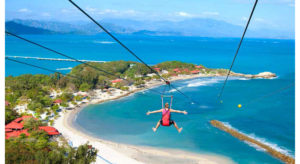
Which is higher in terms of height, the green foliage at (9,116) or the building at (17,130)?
the green foliage at (9,116)

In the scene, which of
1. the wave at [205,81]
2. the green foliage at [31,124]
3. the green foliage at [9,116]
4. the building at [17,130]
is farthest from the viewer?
the wave at [205,81]

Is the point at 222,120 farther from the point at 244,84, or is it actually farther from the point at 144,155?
the point at 244,84

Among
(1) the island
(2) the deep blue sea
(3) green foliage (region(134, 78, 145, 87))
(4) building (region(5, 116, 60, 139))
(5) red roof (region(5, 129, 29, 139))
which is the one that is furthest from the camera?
(3) green foliage (region(134, 78, 145, 87))

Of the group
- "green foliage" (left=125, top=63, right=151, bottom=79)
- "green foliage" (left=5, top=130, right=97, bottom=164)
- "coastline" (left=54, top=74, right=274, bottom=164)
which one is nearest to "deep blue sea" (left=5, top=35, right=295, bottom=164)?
"coastline" (left=54, top=74, right=274, bottom=164)

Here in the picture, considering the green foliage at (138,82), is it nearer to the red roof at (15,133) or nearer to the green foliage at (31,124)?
the green foliage at (31,124)

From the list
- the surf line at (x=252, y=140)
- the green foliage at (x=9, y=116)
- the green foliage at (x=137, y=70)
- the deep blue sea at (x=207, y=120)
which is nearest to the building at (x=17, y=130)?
the green foliage at (x=9, y=116)

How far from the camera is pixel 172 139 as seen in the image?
2503 centimetres

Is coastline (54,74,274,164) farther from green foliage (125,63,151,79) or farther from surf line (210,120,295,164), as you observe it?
green foliage (125,63,151,79)

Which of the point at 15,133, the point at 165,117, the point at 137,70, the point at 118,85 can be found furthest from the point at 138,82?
the point at 165,117

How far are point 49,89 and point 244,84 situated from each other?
41828 millimetres

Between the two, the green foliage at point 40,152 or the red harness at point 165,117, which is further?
the green foliage at point 40,152

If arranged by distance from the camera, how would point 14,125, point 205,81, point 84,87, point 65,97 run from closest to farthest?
point 14,125, point 65,97, point 84,87, point 205,81

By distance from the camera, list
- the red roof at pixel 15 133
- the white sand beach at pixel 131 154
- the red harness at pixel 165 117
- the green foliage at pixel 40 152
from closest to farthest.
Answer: the red harness at pixel 165 117
the green foliage at pixel 40 152
the white sand beach at pixel 131 154
the red roof at pixel 15 133

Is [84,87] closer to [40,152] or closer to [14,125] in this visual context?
[14,125]
